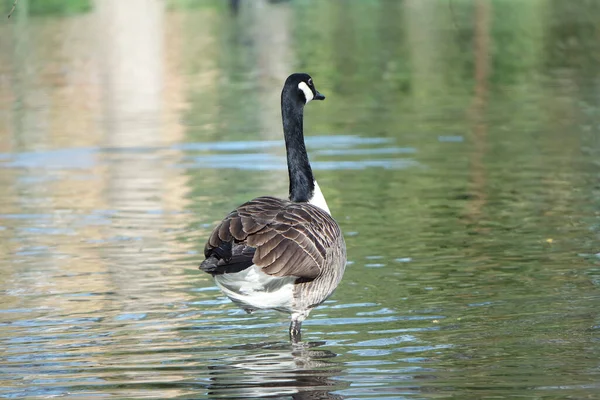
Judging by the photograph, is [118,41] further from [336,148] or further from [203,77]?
[336,148]

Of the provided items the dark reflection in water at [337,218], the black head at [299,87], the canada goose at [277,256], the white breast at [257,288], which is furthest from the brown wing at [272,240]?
the black head at [299,87]

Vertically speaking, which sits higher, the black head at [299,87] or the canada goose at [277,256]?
the black head at [299,87]

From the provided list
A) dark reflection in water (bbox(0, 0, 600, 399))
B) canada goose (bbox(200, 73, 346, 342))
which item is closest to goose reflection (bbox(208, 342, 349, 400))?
dark reflection in water (bbox(0, 0, 600, 399))

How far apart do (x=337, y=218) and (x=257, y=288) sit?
6.24 metres

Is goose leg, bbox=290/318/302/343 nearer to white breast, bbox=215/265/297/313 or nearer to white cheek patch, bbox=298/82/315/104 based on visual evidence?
white breast, bbox=215/265/297/313

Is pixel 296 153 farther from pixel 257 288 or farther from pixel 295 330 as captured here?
pixel 257 288

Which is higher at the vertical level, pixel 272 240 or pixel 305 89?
pixel 305 89

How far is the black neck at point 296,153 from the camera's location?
1079 centimetres

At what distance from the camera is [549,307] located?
10.6m

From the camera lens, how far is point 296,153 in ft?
36.2

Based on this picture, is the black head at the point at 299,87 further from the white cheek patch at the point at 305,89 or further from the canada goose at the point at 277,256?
the canada goose at the point at 277,256

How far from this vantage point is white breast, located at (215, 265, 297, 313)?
903 centimetres

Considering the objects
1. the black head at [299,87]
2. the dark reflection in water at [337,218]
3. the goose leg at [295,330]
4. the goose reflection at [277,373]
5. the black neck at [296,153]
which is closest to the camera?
the goose reflection at [277,373]

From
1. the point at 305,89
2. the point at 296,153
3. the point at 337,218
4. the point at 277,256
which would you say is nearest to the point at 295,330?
the point at 277,256
